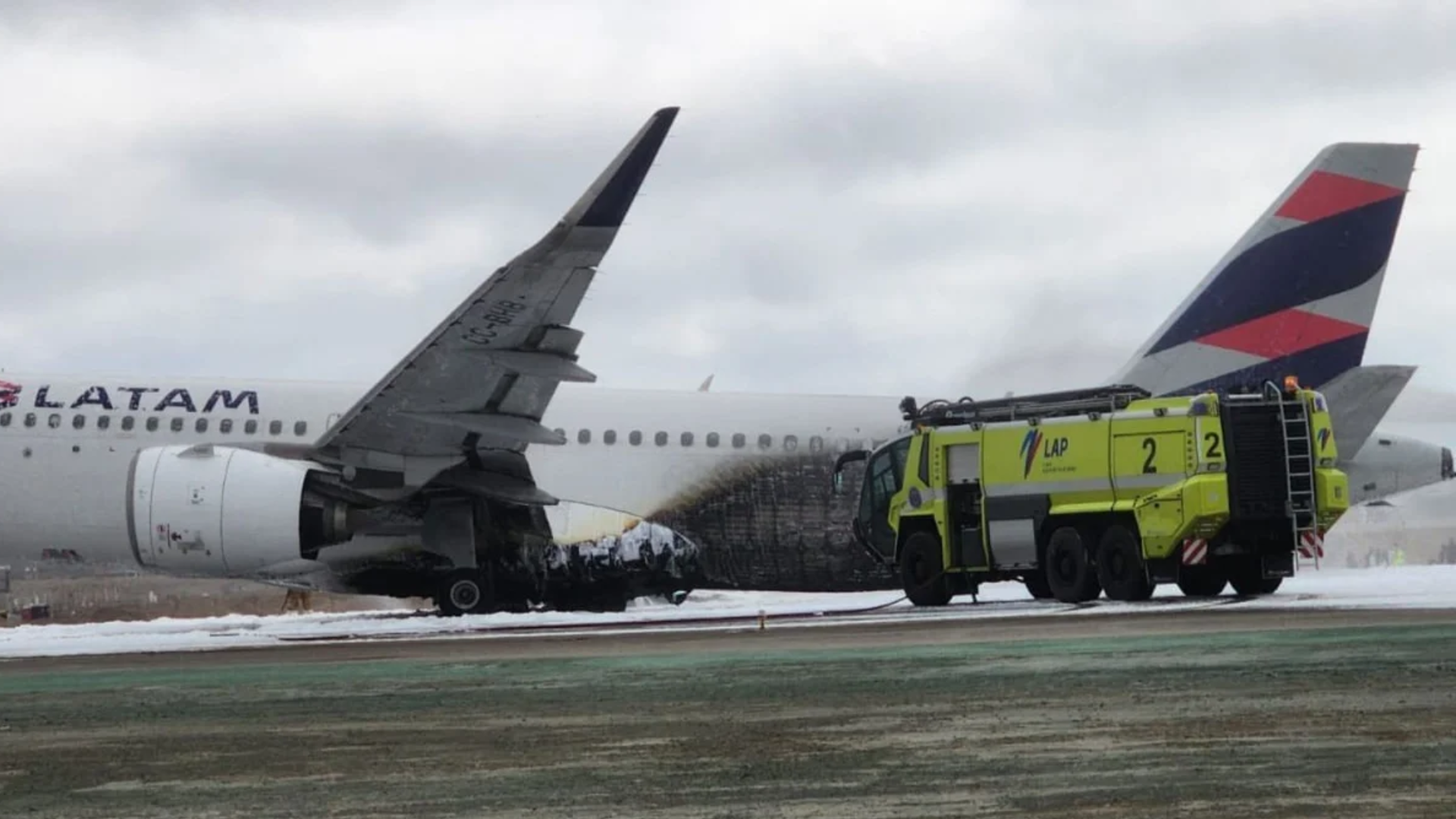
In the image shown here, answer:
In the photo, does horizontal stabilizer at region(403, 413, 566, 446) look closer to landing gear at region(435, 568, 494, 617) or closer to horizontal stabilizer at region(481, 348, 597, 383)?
horizontal stabilizer at region(481, 348, 597, 383)

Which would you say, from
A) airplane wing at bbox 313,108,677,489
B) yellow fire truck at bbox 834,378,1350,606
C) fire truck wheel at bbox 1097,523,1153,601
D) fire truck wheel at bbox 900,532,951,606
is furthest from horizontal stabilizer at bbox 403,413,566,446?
fire truck wheel at bbox 1097,523,1153,601

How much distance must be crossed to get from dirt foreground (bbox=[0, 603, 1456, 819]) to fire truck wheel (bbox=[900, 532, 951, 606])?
9.97 metres

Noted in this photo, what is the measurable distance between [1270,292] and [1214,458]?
5.04 meters

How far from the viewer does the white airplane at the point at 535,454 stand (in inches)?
979

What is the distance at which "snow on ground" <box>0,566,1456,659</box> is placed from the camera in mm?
21672

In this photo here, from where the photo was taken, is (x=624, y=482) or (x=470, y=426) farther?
(x=624, y=482)

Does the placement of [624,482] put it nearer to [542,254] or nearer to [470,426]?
[470,426]

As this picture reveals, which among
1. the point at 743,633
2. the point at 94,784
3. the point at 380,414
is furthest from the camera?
the point at 380,414

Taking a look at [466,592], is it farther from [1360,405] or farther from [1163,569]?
[1360,405]

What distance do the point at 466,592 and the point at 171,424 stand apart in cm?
486

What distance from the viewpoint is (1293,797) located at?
7.17 metres

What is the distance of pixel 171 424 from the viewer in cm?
2755

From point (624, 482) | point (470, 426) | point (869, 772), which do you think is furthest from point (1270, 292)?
point (869, 772)

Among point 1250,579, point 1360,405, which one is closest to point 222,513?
point 1250,579
